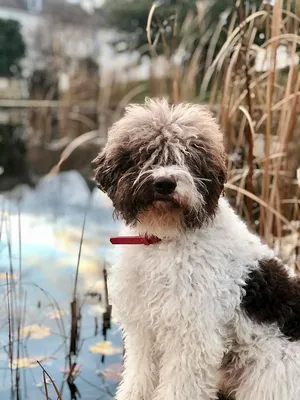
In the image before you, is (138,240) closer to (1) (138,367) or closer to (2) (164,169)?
(2) (164,169)

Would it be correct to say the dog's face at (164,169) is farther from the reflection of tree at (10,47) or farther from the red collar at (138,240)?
the reflection of tree at (10,47)

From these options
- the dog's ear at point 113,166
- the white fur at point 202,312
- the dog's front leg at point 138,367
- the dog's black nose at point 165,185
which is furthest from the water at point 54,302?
the dog's black nose at point 165,185

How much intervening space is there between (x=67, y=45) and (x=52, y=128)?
1631 millimetres

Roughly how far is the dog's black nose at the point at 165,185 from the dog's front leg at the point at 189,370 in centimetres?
64

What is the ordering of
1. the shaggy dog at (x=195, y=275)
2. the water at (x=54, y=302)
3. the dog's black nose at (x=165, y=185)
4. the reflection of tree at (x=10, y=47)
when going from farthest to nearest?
the reflection of tree at (x=10, y=47), the water at (x=54, y=302), the shaggy dog at (x=195, y=275), the dog's black nose at (x=165, y=185)

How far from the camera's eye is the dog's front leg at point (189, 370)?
238cm

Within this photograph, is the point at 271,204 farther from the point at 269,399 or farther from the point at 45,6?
the point at 45,6

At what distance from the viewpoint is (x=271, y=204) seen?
3.75 metres

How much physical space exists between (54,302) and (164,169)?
6.62ft

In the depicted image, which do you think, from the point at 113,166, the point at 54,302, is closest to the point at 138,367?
the point at 113,166

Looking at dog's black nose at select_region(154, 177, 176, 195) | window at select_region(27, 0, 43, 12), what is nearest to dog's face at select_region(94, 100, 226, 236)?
dog's black nose at select_region(154, 177, 176, 195)

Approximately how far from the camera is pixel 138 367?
2.73m

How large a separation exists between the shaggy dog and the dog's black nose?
11 centimetres

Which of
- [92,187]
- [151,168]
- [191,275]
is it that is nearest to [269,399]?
[191,275]
